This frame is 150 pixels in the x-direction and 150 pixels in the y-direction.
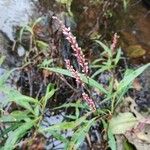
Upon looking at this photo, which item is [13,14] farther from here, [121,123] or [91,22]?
[121,123]

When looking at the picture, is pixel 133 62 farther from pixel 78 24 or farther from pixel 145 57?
pixel 78 24

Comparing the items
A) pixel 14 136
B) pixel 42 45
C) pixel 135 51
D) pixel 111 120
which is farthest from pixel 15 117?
pixel 135 51

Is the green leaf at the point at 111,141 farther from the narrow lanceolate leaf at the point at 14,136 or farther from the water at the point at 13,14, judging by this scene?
the water at the point at 13,14

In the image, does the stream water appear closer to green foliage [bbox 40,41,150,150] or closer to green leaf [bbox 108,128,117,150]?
green foliage [bbox 40,41,150,150]

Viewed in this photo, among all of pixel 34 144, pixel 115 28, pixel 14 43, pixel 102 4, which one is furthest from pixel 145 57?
pixel 34 144

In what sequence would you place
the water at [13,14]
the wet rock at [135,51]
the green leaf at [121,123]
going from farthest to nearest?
the water at [13,14] < the wet rock at [135,51] < the green leaf at [121,123]

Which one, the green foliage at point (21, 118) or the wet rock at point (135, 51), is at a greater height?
the wet rock at point (135, 51)

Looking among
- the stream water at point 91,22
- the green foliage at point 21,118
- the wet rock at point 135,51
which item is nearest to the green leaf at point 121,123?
the green foliage at point 21,118

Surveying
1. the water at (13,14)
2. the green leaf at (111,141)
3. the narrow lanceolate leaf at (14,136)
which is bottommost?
the green leaf at (111,141)
